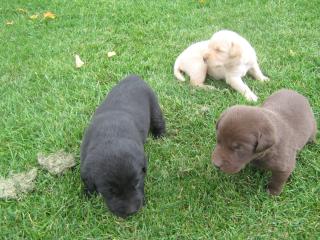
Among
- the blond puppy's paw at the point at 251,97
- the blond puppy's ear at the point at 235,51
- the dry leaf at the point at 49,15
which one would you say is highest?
the blond puppy's ear at the point at 235,51

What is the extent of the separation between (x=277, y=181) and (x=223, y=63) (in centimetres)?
221

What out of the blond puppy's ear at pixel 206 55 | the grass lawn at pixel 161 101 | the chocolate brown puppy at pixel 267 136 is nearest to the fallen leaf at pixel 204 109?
the grass lawn at pixel 161 101

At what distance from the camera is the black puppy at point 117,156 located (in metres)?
3.42

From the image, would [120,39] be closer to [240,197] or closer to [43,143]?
[43,143]

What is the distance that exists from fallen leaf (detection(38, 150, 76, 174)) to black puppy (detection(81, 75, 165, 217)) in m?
0.50

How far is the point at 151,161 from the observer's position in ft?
14.6

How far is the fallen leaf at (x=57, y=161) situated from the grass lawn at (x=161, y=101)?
0.07m

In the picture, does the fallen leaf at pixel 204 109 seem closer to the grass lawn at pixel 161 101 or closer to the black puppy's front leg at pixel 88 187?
the grass lawn at pixel 161 101

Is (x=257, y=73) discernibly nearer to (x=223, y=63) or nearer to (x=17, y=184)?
(x=223, y=63)

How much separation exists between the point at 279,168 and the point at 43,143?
2.45 meters

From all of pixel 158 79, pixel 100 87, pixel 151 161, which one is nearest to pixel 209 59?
pixel 158 79

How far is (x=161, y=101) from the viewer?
5.47 meters

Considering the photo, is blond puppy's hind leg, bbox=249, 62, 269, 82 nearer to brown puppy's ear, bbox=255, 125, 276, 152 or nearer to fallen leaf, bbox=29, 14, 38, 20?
brown puppy's ear, bbox=255, 125, 276, 152

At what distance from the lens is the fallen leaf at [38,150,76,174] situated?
434 cm
